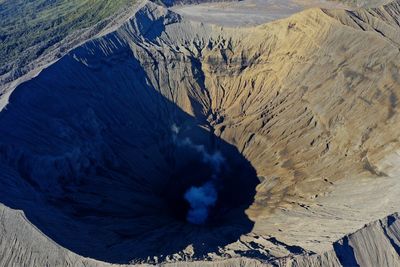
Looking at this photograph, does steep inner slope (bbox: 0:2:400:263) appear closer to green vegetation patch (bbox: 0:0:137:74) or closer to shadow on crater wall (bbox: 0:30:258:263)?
shadow on crater wall (bbox: 0:30:258:263)

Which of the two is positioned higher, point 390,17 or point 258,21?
point 258,21

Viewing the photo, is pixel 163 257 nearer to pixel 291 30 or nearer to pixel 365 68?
pixel 365 68

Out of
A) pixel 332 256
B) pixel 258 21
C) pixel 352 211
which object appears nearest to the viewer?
pixel 332 256

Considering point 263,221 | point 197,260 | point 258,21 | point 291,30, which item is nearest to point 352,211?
point 263,221

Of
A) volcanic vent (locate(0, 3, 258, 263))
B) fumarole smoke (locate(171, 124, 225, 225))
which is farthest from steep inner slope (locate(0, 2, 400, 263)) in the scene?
fumarole smoke (locate(171, 124, 225, 225))

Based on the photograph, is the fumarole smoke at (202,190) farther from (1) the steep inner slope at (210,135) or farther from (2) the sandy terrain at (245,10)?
(2) the sandy terrain at (245,10)

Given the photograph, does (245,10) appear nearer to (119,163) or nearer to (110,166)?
(119,163)
